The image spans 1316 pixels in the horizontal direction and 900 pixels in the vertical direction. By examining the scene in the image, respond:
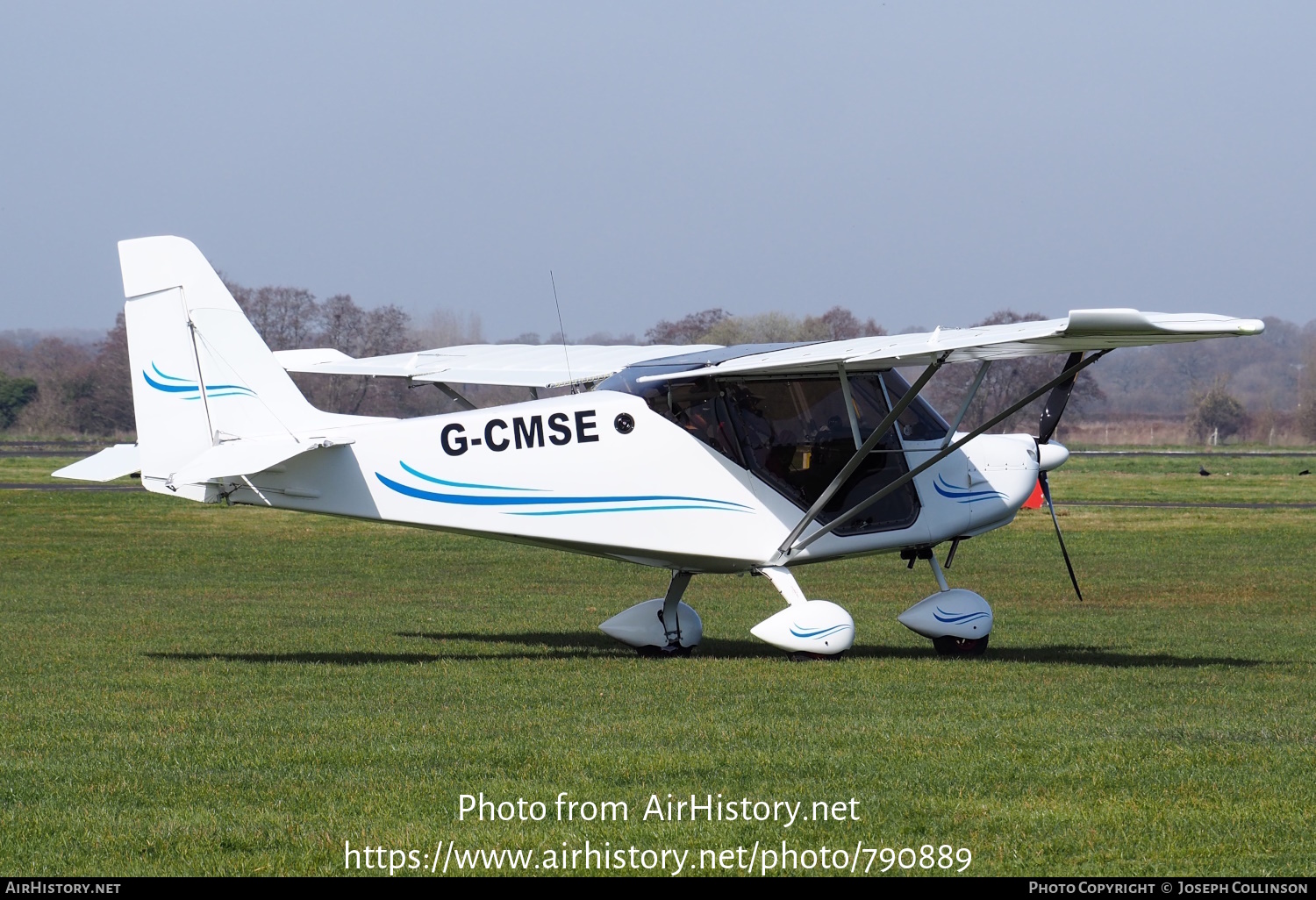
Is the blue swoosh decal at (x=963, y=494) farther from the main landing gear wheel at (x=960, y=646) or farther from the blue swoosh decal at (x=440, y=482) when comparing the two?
the blue swoosh decal at (x=440, y=482)

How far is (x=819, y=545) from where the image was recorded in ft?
39.4

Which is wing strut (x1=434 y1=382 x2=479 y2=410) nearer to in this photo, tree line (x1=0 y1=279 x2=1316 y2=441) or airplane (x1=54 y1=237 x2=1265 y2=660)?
airplane (x1=54 y1=237 x2=1265 y2=660)

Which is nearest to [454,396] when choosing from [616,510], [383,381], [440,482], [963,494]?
[440,482]

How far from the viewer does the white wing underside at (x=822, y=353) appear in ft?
31.8

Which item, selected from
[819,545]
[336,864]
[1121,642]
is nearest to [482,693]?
[819,545]

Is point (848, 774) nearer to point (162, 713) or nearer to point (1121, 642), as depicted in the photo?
point (162, 713)

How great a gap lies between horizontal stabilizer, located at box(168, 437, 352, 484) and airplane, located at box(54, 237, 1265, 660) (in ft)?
0.06

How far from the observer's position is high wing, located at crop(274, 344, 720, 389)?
47.2 ft

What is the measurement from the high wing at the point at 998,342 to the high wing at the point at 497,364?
2.34 metres

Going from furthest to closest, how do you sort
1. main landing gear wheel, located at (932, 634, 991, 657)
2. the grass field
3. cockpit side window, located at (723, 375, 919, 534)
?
main landing gear wheel, located at (932, 634, 991, 657) → cockpit side window, located at (723, 375, 919, 534) → the grass field

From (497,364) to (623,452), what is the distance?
3.64 metres

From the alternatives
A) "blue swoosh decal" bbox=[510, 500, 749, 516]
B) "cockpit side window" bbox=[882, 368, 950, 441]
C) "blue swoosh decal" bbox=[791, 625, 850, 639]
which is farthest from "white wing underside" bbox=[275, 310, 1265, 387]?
"blue swoosh decal" bbox=[791, 625, 850, 639]

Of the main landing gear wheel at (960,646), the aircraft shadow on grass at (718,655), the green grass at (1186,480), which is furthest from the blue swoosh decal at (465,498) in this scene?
the green grass at (1186,480)

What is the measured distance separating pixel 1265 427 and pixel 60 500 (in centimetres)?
8542
